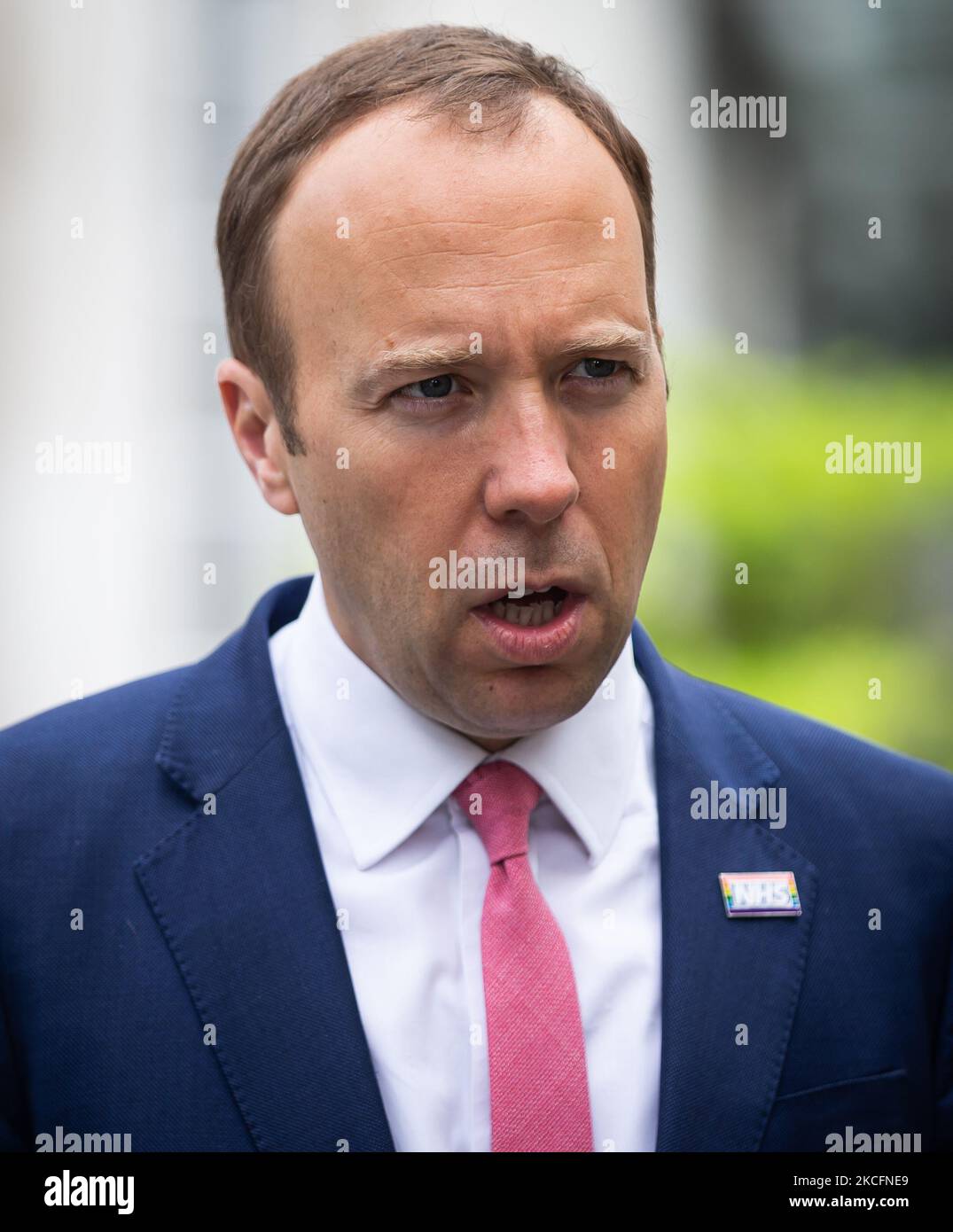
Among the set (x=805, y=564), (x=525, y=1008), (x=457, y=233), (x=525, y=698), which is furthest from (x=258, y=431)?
(x=805, y=564)

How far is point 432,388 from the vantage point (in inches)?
89.8

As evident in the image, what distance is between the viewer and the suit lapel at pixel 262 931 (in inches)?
87.8

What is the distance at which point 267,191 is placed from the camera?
2.55 meters

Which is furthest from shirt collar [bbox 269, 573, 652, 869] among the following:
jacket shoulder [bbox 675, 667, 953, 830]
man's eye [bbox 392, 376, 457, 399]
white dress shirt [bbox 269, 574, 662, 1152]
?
A: man's eye [bbox 392, 376, 457, 399]

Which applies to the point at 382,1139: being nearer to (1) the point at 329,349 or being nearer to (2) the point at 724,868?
(2) the point at 724,868

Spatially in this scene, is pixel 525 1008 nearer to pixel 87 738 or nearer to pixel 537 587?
pixel 537 587

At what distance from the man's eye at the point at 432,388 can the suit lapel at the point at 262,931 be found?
27.0 inches

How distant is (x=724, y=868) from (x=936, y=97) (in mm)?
4758

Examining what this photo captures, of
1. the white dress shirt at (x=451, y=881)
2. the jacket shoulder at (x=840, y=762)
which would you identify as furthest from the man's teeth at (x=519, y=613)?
the jacket shoulder at (x=840, y=762)

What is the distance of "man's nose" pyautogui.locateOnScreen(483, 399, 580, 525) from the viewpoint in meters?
2.18

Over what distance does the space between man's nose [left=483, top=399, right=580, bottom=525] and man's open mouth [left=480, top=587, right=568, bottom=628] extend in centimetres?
17

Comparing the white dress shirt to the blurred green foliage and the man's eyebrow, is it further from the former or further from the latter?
the blurred green foliage

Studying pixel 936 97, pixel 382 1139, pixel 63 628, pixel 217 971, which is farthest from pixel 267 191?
pixel 936 97
